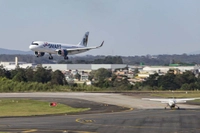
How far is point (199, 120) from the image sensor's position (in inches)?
2367

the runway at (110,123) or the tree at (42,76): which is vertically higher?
the tree at (42,76)

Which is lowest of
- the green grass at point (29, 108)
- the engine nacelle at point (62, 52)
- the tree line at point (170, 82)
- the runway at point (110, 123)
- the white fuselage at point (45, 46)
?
the runway at point (110, 123)

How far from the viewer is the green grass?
69.6 metres

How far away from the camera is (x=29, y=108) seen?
77.1 metres

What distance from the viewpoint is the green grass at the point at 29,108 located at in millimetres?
69625

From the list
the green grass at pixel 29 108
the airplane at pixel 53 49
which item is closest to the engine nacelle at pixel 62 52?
the airplane at pixel 53 49

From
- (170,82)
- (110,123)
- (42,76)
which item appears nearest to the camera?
(110,123)

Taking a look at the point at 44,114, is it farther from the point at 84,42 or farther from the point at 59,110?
the point at 84,42

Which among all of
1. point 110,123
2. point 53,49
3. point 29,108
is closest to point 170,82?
point 53,49

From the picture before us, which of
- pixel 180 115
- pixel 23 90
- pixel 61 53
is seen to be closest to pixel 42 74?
pixel 23 90

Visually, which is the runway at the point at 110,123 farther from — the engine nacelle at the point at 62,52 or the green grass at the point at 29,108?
the engine nacelle at the point at 62,52

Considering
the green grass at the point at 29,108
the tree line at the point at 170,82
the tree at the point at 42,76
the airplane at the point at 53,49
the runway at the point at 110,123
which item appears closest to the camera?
the runway at the point at 110,123

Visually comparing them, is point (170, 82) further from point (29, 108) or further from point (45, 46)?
point (29, 108)

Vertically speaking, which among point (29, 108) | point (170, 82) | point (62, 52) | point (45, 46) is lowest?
point (29, 108)
